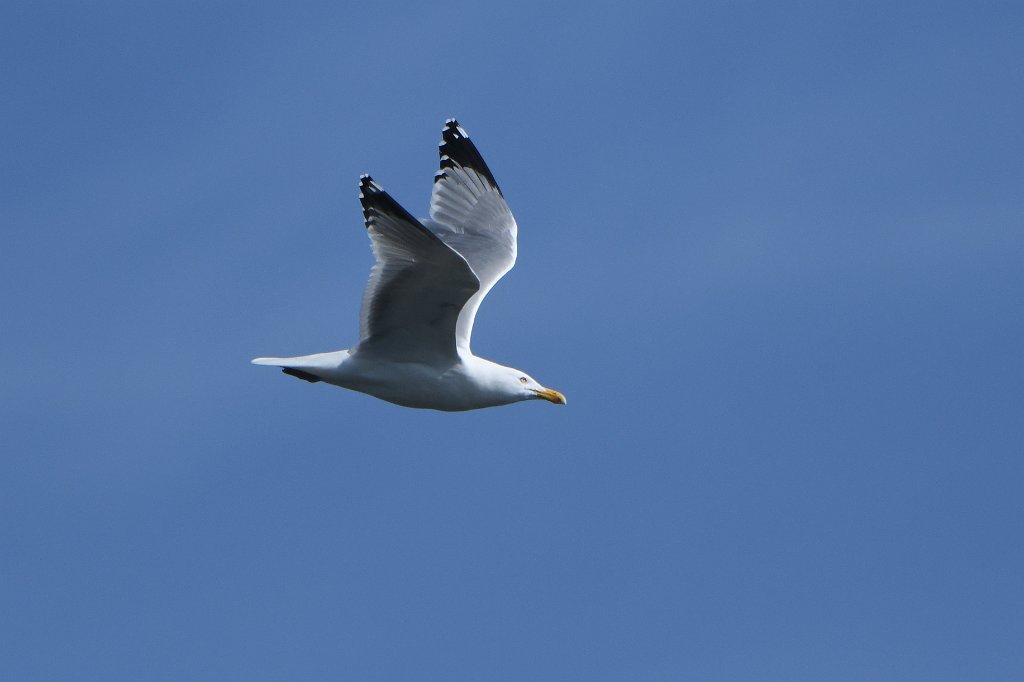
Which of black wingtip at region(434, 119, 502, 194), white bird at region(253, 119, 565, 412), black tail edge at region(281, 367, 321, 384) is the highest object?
black wingtip at region(434, 119, 502, 194)

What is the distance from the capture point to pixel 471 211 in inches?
525

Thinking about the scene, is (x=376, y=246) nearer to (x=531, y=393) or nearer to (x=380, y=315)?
(x=380, y=315)

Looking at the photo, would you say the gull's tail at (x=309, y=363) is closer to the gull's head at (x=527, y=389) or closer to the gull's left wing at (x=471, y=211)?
the gull's head at (x=527, y=389)

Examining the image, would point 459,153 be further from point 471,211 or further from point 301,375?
point 301,375

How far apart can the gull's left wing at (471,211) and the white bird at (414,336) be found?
453 mm

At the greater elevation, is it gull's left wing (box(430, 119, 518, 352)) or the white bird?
gull's left wing (box(430, 119, 518, 352))

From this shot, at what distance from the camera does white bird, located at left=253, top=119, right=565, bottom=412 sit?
10156 mm

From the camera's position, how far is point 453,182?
13.6m

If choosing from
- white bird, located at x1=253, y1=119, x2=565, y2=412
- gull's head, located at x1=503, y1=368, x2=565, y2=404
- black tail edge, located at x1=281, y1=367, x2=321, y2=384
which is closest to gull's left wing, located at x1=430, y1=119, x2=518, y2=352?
white bird, located at x1=253, y1=119, x2=565, y2=412

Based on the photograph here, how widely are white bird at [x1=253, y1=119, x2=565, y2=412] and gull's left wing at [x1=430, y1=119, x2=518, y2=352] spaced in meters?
0.45

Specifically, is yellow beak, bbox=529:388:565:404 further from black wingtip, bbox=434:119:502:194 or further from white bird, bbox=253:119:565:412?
black wingtip, bbox=434:119:502:194

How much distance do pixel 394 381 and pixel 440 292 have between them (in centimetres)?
84

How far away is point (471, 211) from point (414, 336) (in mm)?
2862

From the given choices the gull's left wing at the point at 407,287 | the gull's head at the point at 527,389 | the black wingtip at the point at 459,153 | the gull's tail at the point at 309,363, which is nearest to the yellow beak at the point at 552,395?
the gull's head at the point at 527,389
